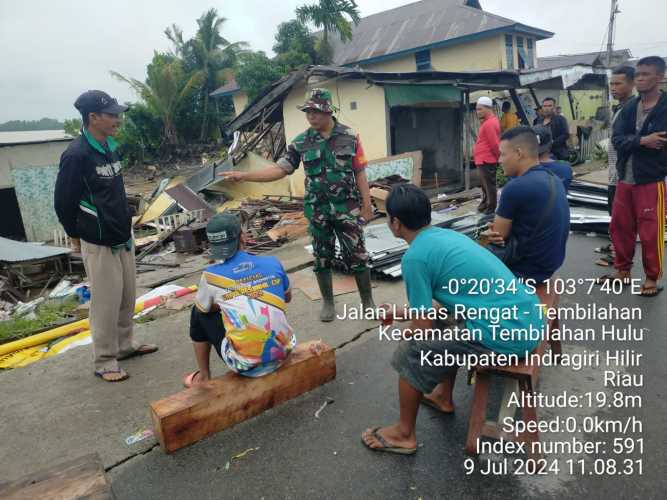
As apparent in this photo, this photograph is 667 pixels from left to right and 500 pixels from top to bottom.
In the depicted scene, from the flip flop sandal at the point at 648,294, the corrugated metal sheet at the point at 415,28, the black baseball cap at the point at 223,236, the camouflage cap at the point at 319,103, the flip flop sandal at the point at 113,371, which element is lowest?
the flip flop sandal at the point at 648,294

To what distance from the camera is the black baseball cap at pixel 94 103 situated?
3316mm

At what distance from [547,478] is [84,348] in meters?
3.74

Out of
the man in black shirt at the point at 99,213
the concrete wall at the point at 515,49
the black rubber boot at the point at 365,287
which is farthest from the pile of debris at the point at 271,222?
the concrete wall at the point at 515,49

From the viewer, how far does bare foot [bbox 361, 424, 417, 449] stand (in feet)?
8.46

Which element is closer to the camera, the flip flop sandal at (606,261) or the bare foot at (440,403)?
the bare foot at (440,403)

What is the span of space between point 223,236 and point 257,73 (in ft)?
75.8

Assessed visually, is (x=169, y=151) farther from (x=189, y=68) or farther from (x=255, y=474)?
(x=255, y=474)

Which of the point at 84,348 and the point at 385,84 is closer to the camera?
the point at 84,348

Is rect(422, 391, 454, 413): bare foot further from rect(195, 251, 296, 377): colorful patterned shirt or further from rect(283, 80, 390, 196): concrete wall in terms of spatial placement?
rect(283, 80, 390, 196): concrete wall

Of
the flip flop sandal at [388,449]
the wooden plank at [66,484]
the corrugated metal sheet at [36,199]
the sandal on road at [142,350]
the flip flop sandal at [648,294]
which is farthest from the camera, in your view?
the corrugated metal sheet at [36,199]

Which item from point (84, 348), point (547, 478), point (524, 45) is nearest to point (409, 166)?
point (84, 348)

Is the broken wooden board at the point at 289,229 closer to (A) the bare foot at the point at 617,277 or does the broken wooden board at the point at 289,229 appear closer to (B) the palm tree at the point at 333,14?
(A) the bare foot at the point at 617,277

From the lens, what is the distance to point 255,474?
2506 mm

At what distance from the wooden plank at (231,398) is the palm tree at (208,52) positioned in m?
29.0
